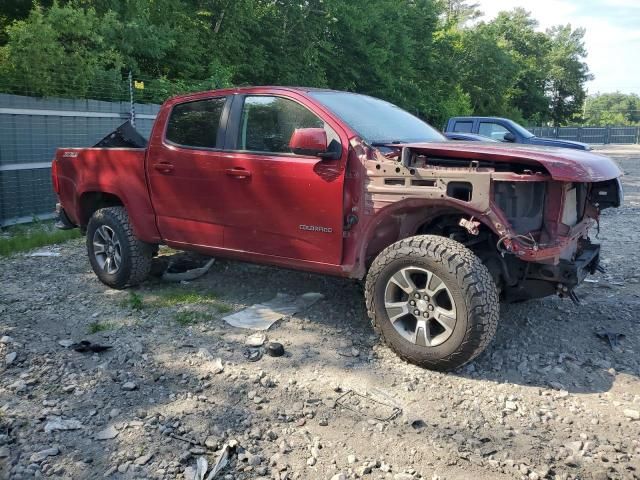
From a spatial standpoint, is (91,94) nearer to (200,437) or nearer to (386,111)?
(386,111)

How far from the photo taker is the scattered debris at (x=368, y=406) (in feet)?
11.3

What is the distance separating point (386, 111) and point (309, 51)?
14.5 meters

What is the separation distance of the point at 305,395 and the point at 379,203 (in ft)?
4.59

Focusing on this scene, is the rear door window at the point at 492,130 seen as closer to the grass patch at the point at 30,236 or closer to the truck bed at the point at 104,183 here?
the grass patch at the point at 30,236

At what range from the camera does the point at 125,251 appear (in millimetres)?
5590

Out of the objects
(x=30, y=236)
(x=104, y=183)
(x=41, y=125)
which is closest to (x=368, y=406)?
(x=104, y=183)

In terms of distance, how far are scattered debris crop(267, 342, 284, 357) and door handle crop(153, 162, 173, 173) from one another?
191 cm

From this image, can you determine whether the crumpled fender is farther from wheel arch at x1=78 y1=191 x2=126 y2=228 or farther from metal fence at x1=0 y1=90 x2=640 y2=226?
metal fence at x1=0 y1=90 x2=640 y2=226

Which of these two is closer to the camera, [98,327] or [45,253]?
[98,327]

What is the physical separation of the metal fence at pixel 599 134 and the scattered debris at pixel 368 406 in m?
40.6

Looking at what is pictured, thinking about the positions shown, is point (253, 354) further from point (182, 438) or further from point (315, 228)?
point (182, 438)

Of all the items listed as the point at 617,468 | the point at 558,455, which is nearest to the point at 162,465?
the point at 558,455

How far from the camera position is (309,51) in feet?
61.9

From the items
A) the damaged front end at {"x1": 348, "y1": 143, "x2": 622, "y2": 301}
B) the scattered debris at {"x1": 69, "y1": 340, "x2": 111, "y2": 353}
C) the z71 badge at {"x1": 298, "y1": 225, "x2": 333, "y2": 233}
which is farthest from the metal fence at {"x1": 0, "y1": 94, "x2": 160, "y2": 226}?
the damaged front end at {"x1": 348, "y1": 143, "x2": 622, "y2": 301}
